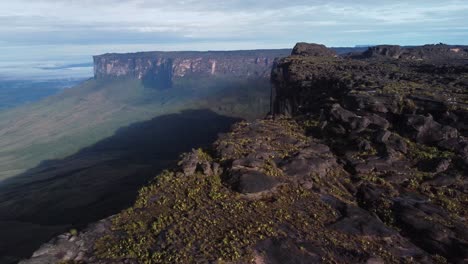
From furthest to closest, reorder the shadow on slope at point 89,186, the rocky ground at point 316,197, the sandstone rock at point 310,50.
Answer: the sandstone rock at point 310,50, the shadow on slope at point 89,186, the rocky ground at point 316,197

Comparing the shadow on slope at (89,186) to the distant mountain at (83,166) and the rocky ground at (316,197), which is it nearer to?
the distant mountain at (83,166)

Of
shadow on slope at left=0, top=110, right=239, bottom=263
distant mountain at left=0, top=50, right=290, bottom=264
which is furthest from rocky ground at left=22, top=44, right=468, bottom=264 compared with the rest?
distant mountain at left=0, top=50, right=290, bottom=264

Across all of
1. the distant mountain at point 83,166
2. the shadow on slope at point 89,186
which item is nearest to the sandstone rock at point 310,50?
the shadow on slope at point 89,186

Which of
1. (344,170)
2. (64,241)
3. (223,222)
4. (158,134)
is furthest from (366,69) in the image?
(158,134)

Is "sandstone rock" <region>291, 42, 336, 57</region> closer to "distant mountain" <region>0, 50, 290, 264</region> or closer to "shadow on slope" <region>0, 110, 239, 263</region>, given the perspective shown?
"shadow on slope" <region>0, 110, 239, 263</region>

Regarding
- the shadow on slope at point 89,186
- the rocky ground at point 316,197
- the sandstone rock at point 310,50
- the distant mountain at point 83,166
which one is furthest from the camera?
the sandstone rock at point 310,50

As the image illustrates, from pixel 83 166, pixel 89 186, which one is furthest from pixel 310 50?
pixel 83 166

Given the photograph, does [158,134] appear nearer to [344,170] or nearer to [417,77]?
[417,77]

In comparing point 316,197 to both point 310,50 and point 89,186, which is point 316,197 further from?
point 310,50
